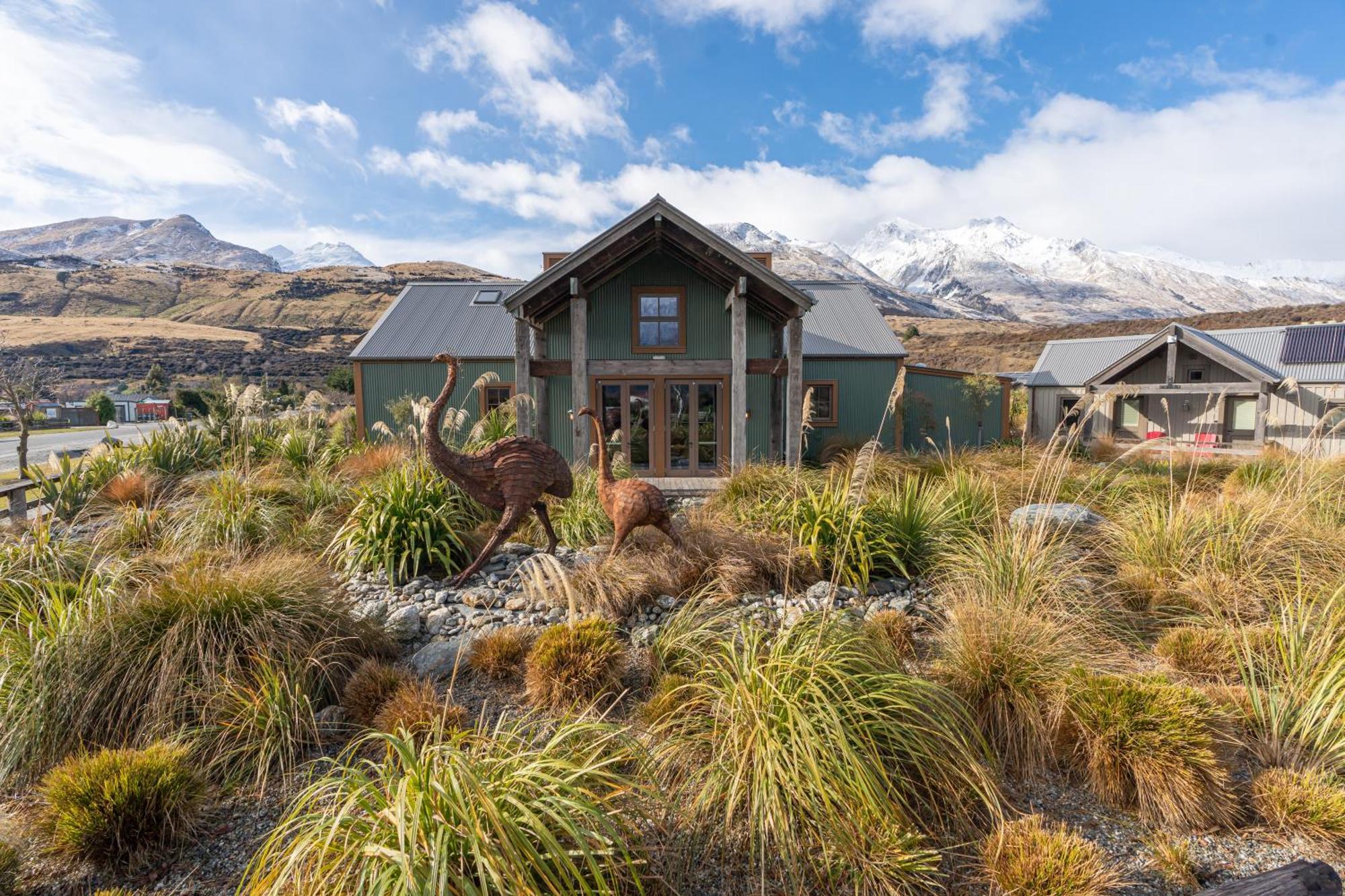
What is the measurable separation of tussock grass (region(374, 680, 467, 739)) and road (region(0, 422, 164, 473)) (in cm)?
1494

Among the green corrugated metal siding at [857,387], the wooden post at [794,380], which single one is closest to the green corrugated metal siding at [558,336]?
the wooden post at [794,380]

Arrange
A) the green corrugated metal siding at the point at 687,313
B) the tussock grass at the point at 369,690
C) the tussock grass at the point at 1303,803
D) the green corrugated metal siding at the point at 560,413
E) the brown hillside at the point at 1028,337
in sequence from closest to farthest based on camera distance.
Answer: the tussock grass at the point at 1303,803 < the tussock grass at the point at 369,690 < the green corrugated metal siding at the point at 687,313 < the green corrugated metal siding at the point at 560,413 < the brown hillside at the point at 1028,337

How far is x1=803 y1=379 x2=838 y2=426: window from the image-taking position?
15344 millimetres

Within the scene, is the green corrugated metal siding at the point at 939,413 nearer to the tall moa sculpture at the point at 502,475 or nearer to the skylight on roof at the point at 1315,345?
the skylight on roof at the point at 1315,345

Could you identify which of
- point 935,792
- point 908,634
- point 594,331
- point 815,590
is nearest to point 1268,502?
point 908,634

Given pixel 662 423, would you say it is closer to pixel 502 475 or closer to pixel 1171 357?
pixel 502 475

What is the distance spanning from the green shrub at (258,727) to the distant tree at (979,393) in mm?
17352

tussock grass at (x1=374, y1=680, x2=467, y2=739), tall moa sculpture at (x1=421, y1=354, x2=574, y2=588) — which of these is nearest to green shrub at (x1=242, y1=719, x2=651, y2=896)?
tussock grass at (x1=374, y1=680, x2=467, y2=739)

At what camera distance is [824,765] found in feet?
8.41

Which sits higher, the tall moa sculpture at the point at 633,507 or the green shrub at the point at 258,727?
the tall moa sculpture at the point at 633,507

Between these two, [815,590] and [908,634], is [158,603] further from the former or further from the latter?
[908,634]

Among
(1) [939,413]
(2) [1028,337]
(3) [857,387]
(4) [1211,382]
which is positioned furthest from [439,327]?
(2) [1028,337]

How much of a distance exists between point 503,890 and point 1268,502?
730 centimetres

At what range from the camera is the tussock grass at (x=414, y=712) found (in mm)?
3239
